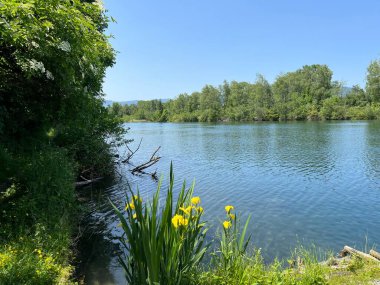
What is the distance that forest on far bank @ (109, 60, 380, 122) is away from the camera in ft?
283

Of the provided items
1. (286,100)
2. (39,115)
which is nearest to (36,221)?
(39,115)

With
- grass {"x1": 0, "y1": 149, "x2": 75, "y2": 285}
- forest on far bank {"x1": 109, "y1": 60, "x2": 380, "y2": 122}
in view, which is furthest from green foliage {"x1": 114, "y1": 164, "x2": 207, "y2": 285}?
forest on far bank {"x1": 109, "y1": 60, "x2": 380, "y2": 122}

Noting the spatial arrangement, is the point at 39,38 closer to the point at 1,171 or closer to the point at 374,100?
the point at 1,171

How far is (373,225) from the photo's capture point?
1159 centimetres

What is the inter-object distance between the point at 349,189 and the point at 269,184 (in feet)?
14.0

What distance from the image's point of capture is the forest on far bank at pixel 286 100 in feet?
283

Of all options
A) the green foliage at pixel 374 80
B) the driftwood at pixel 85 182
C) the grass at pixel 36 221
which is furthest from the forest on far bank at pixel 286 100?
the grass at pixel 36 221

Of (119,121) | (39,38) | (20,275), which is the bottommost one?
(20,275)

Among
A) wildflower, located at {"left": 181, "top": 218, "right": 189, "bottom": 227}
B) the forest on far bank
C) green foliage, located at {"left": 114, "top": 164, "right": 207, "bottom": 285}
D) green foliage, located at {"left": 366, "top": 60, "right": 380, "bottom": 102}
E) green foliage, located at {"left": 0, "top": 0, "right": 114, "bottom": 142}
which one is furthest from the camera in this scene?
the forest on far bank

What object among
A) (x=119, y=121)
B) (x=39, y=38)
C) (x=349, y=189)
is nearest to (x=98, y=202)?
(x=119, y=121)

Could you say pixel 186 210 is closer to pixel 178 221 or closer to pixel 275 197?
pixel 178 221

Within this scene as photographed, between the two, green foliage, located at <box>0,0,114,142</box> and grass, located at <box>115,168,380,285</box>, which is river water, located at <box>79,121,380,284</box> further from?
green foliage, located at <box>0,0,114,142</box>

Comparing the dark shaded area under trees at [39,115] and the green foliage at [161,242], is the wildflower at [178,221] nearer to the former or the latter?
the green foliage at [161,242]

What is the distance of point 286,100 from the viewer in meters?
107
